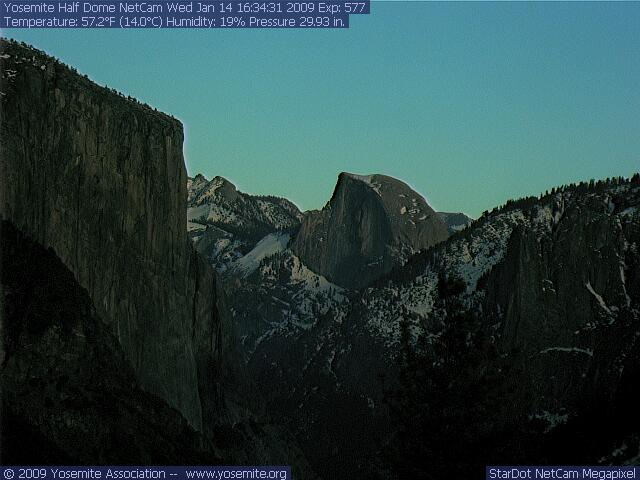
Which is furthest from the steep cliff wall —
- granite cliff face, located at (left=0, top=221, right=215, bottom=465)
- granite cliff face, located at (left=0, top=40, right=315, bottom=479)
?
granite cliff face, located at (left=0, top=221, right=215, bottom=465)

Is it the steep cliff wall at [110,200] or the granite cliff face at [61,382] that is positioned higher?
the steep cliff wall at [110,200]

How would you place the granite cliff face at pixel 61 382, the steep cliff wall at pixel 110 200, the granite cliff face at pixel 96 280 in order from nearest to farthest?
1. the granite cliff face at pixel 61 382
2. the granite cliff face at pixel 96 280
3. the steep cliff wall at pixel 110 200

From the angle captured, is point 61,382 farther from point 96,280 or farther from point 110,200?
point 110,200

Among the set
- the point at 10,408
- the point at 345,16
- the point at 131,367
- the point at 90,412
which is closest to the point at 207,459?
the point at 131,367

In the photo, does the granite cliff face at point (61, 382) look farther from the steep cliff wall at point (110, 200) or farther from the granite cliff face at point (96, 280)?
the steep cliff wall at point (110, 200)

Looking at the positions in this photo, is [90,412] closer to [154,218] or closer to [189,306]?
[154,218]

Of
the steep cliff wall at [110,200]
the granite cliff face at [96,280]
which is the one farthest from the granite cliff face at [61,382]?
the steep cliff wall at [110,200]

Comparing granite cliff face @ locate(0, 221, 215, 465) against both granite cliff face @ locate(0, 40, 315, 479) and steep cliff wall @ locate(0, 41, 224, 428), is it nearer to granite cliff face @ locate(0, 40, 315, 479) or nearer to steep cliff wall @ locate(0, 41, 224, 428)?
granite cliff face @ locate(0, 40, 315, 479)

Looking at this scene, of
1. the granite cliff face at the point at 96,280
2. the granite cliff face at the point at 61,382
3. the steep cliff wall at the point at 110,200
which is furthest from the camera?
the steep cliff wall at the point at 110,200
